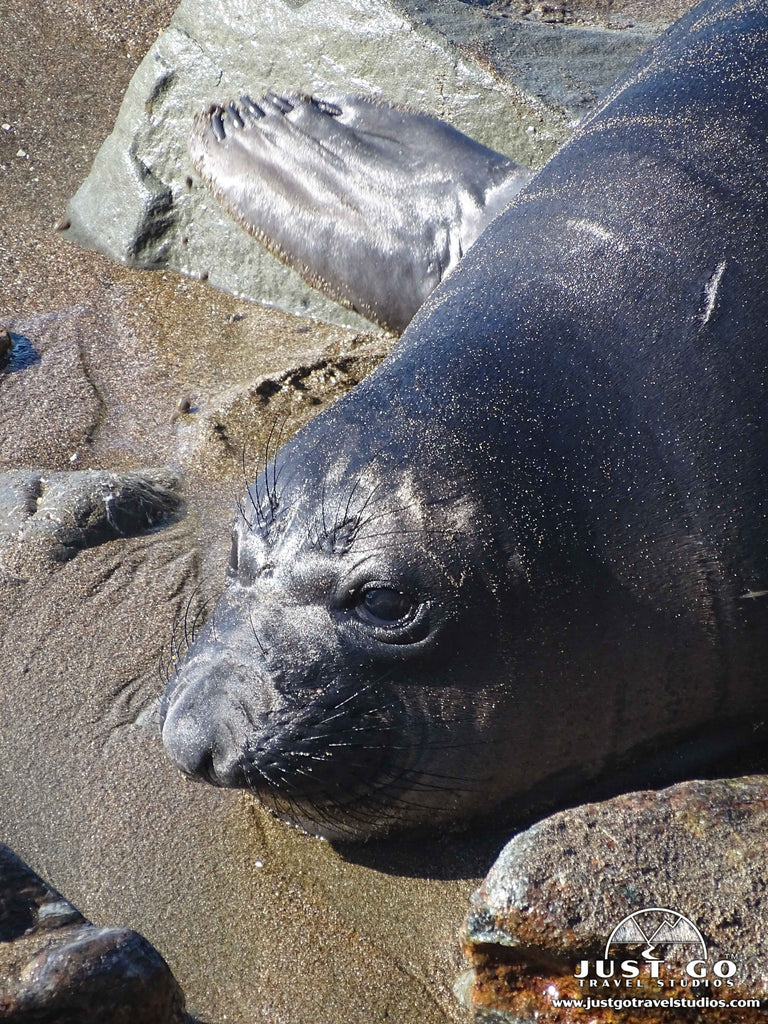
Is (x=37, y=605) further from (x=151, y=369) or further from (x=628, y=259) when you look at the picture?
(x=628, y=259)

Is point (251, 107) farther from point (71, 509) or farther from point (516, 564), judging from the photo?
point (516, 564)

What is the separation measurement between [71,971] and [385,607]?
1.06m

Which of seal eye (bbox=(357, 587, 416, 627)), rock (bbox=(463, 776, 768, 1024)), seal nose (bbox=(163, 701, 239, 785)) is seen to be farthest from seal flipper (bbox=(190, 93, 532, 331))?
rock (bbox=(463, 776, 768, 1024))

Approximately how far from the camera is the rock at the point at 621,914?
232cm

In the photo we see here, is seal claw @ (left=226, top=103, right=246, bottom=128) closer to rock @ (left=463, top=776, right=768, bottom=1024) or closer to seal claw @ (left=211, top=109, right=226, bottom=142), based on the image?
seal claw @ (left=211, top=109, right=226, bottom=142)

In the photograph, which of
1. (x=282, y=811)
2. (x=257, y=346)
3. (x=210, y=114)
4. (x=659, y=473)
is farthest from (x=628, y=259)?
(x=210, y=114)

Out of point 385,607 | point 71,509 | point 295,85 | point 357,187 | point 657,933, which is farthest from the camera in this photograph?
point 295,85

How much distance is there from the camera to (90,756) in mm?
3297

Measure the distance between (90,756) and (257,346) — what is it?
8.19ft

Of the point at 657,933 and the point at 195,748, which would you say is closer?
the point at 657,933

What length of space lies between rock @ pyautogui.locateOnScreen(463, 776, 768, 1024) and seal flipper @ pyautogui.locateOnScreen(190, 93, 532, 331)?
9.57 feet

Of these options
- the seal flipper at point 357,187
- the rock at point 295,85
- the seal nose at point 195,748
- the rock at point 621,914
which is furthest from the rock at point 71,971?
the rock at point 295,85

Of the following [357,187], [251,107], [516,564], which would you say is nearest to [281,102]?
[251,107]

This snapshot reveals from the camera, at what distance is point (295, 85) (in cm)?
613
